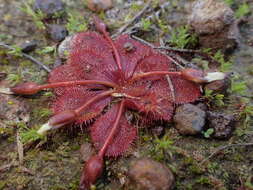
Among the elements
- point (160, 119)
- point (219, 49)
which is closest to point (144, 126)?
point (160, 119)

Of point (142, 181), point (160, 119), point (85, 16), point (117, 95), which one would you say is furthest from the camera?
point (85, 16)

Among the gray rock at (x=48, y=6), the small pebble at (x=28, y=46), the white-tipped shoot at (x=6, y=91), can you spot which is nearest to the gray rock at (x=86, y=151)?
the white-tipped shoot at (x=6, y=91)

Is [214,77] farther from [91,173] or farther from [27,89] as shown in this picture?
[27,89]

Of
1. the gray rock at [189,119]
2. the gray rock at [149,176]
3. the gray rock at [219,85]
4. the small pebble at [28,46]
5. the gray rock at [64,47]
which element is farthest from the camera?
the small pebble at [28,46]

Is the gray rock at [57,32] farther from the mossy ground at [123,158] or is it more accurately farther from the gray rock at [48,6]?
the mossy ground at [123,158]

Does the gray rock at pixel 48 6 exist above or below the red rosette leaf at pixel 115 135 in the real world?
above

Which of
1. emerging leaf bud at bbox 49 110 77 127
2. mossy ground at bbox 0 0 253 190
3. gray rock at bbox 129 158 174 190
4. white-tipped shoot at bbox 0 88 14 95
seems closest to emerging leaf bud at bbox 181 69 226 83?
mossy ground at bbox 0 0 253 190

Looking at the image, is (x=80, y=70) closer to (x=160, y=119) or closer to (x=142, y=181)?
(x=160, y=119)
